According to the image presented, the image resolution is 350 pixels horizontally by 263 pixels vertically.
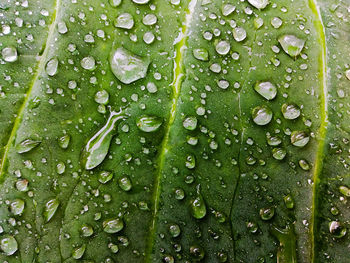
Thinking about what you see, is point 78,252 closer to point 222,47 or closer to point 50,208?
point 50,208

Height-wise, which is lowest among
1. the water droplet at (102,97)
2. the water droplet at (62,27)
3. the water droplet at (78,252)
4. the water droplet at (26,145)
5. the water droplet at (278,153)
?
the water droplet at (78,252)

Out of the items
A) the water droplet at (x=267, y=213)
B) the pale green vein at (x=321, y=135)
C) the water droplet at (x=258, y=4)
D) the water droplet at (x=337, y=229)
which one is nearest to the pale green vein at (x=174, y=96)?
the water droplet at (x=258, y=4)

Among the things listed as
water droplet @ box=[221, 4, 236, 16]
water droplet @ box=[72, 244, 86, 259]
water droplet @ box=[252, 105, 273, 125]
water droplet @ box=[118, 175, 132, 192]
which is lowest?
water droplet @ box=[72, 244, 86, 259]

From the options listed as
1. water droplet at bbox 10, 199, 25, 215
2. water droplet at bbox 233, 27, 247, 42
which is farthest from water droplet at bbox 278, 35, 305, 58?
water droplet at bbox 10, 199, 25, 215

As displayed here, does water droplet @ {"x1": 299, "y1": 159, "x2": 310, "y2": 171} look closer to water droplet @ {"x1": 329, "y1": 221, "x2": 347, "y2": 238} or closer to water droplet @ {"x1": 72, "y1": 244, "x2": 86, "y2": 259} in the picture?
water droplet @ {"x1": 329, "y1": 221, "x2": 347, "y2": 238}

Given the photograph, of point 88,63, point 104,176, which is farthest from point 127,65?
point 104,176

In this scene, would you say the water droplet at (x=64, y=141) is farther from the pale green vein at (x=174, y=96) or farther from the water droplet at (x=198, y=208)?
the water droplet at (x=198, y=208)
